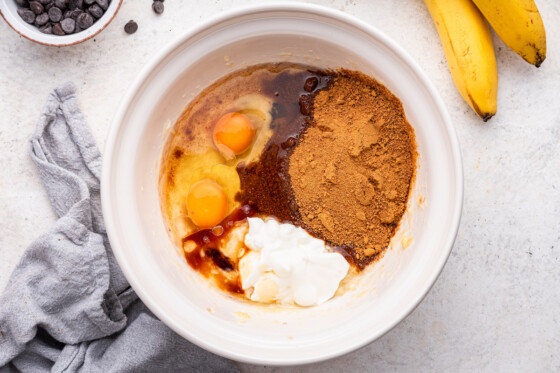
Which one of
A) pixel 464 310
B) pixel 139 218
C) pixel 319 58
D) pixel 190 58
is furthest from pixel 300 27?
pixel 464 310

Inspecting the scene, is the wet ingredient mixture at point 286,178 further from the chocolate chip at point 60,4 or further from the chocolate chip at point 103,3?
the chocolate chip at point 60,4

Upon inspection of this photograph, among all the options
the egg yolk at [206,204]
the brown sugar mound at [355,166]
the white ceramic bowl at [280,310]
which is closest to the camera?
the white ceramic bowl at [280,310]

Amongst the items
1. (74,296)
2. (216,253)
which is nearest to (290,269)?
(216,253)

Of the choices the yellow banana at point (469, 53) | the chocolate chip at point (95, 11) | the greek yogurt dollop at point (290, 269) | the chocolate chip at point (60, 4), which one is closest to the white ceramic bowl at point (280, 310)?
the greek yogurt dollop at point (290, 269)

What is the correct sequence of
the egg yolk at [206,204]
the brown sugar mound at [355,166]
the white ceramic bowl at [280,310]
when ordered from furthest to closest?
the egg yolk at [206,204]
the brown sugar mound at [355,166]
the white ceramic bowl at [280,310]

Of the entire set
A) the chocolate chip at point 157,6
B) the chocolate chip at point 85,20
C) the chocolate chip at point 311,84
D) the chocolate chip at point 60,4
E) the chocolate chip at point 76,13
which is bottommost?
the chocolate chip at point 311,84

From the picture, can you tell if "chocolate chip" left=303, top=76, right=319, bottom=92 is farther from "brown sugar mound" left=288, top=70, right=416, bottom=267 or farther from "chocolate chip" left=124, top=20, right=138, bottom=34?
"chocolate chip" left=124, top=20, right=138, bottom=34

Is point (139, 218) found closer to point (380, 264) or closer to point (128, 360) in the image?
point (128, 360)
